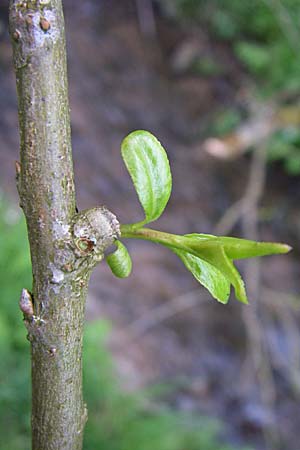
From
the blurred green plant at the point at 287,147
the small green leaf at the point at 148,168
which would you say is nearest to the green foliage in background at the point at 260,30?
the blurred green plant at the point at 287,147

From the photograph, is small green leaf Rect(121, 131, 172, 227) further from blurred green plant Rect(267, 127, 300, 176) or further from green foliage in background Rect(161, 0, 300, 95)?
green foliage in background Rect(161, 0, 300, 95)

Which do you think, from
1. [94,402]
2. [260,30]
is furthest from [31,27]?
[260,30]

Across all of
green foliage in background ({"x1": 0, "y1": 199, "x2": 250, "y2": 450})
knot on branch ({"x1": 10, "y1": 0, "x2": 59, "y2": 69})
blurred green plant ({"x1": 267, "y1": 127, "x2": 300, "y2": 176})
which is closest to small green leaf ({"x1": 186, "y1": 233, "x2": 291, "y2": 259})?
knot on branch ({"x1": 10, "y1": 0, "x2": 59, "y2": 69})

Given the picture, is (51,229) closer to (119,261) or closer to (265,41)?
(119,261)

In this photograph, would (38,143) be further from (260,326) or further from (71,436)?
(260,326)

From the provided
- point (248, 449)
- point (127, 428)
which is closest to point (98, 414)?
point (127, 428)

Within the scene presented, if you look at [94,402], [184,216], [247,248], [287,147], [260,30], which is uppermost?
[260,30]

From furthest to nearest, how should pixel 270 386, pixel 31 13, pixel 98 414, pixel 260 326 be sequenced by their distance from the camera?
pixel 260 326 < pixel 270 386 < pixel 98 414 < pixel 31 13
